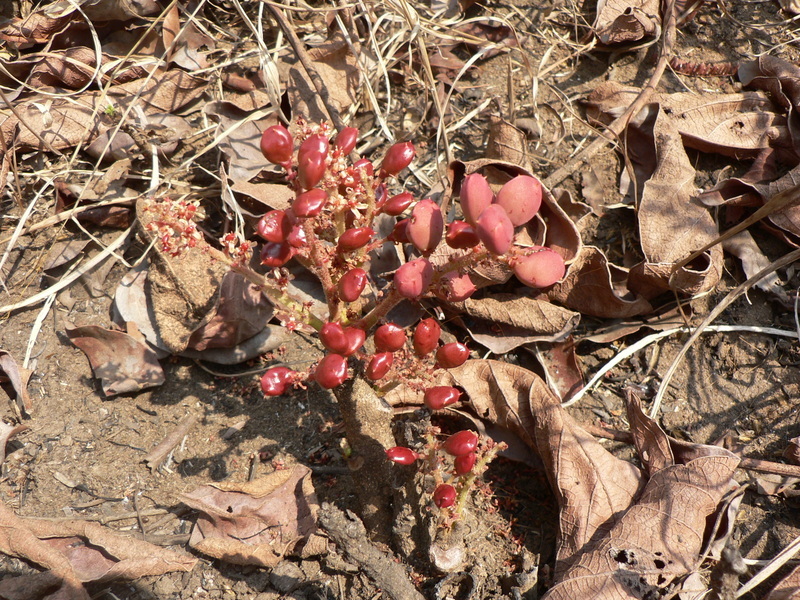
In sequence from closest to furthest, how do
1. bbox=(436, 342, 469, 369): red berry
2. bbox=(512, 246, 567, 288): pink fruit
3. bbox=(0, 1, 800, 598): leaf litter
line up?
1. bbox=(512, 246, 567, 288): pink fruit
2. bbox=(436, 342, 469, 369): red berry
3. bbox=(0, 1, 800, 598): leaf litter

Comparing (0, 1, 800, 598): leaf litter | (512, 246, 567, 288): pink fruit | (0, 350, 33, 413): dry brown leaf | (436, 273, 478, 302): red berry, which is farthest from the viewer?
(0, 350, 33, 413): dry brown leaf

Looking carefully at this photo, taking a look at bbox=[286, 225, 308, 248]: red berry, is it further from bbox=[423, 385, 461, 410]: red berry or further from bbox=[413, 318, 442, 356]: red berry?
bbox=[423, 385, 461, 410]: red berry

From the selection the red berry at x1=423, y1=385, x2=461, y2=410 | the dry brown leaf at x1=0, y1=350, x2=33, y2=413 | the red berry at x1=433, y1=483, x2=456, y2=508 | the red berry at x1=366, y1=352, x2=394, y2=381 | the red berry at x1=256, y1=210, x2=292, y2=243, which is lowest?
the dry brown leaf at x1=0, y1=350, x2=33, y2=413

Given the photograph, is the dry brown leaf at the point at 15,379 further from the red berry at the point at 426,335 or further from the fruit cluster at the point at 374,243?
the red berry at the point at 426,335

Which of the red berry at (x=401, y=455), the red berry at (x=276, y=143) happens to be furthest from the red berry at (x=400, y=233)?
the red berry at (x=401, y=455)

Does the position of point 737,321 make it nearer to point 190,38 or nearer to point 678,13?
point 678,13

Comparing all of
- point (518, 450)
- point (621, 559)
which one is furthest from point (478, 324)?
point (621, 559)

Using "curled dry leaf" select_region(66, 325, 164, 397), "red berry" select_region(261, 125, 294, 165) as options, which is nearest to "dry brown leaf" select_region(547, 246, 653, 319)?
"red berry" select_region(261, 125, 294, 165)

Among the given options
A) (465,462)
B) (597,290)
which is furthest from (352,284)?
(597,290)
